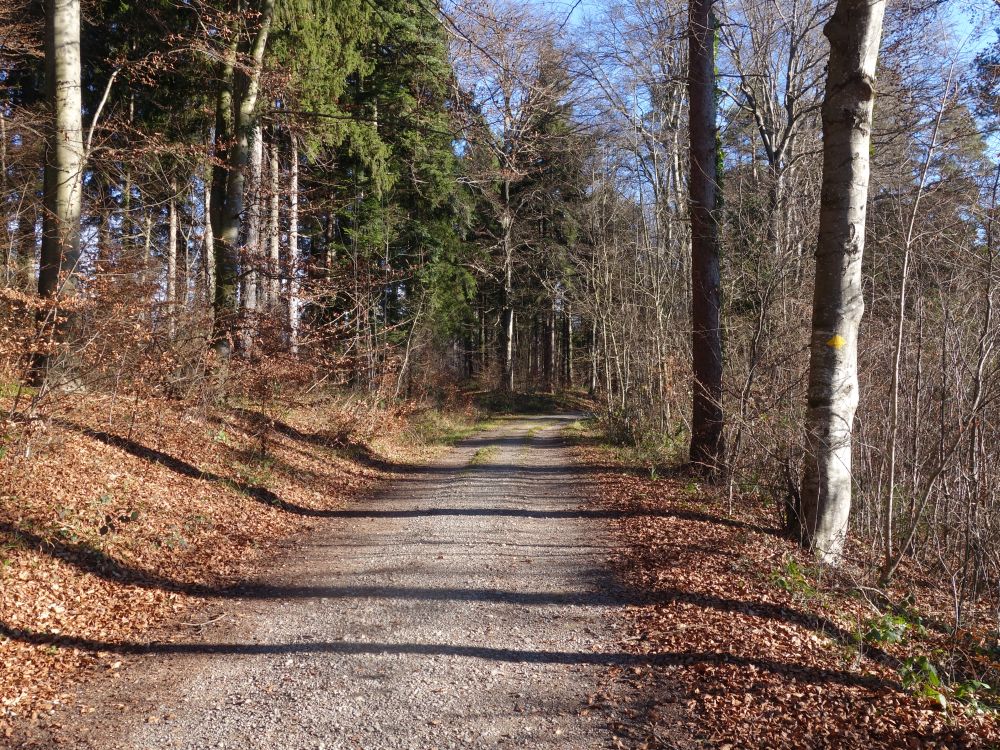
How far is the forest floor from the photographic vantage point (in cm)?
384

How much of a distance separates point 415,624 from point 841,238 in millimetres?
5175

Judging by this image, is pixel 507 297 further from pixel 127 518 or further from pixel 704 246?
pixel 127 518

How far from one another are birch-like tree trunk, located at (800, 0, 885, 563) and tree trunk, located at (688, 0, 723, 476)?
4.09 m

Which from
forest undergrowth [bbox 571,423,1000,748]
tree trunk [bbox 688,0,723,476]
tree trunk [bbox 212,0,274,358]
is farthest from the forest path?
tree trunk [bbox 212,0,274,358]

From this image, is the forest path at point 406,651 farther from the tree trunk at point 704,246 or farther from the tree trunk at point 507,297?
the tree trunk at point 507,297

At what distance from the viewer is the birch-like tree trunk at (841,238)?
6.54m

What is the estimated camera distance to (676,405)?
1441 centimetres

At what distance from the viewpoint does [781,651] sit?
15.4ft

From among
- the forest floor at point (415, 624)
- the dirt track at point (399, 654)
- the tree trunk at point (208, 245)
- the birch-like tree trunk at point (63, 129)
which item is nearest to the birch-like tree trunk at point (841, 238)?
the forest floor at point (415, 624)

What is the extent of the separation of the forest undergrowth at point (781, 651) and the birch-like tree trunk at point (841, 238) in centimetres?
100

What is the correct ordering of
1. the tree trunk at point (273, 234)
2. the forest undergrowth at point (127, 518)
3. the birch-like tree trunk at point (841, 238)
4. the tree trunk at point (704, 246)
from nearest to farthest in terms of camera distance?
the forest undergrowth at point (127, 518), the birch-like tree trunk at point (841, 238), the tree trunk at point (704, 246), the tree trunk at point (273, 234)

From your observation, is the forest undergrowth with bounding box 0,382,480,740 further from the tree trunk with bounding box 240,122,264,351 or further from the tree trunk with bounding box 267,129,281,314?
the tree trunk with bounding box 267,129,281,314

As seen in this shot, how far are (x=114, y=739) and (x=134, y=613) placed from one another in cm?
198

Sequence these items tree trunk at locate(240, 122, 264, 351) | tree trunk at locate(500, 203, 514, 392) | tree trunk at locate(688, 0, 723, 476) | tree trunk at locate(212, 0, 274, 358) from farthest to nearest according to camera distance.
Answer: tree trunk at locate(500, 203, 514, 392), tree trunk at locate(240, 122, 264, 351), tree trunk at locate(212, 0, 274, 358), tree trunk at locate(688, 0, 723, 476)
